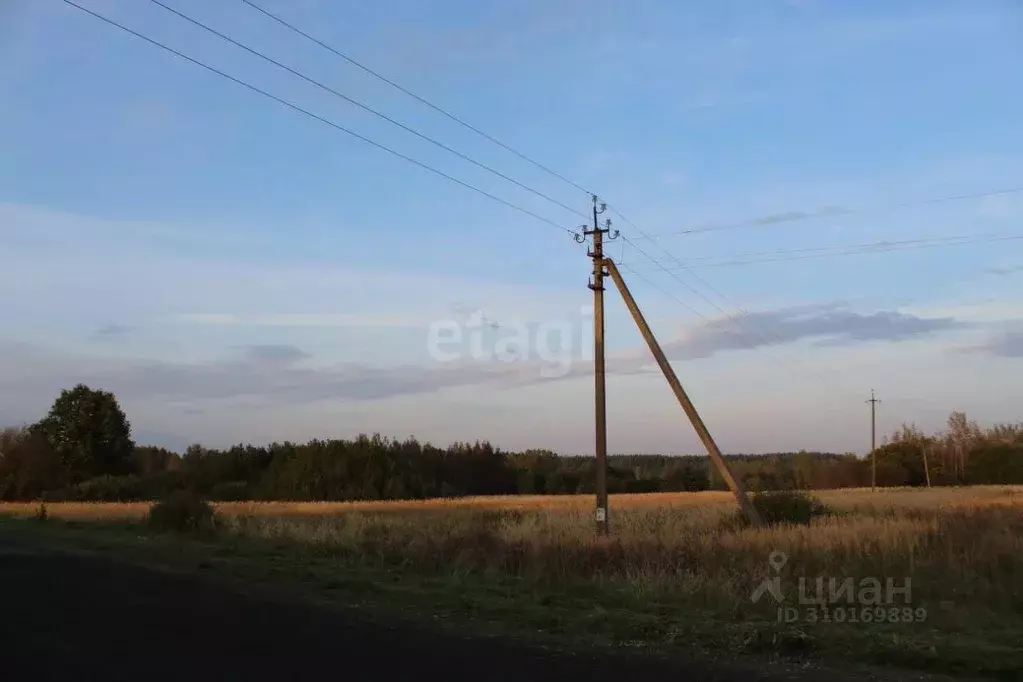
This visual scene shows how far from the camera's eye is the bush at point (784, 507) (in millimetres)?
27650

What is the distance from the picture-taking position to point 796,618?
10773 mm

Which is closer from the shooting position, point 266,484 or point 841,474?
point 266,484

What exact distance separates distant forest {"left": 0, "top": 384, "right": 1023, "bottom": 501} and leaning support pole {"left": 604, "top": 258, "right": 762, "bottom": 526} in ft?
119

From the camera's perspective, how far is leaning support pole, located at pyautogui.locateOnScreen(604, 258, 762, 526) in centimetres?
2522

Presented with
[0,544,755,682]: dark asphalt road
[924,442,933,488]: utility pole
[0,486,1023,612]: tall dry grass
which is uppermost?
[924,442,933,488]: utility pole

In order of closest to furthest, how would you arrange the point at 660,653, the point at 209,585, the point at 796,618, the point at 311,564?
the point at 660,653
the point at 796,618
the point at 209,585
the point at 311,564

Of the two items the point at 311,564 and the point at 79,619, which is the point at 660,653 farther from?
the point at 311,564

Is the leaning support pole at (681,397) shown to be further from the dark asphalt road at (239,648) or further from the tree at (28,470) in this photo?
the tree at (28,470)

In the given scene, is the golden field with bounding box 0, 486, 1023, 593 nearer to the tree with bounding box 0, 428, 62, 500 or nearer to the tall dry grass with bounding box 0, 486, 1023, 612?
the tall dry grass with bounding box 0, 486, 1023, 612

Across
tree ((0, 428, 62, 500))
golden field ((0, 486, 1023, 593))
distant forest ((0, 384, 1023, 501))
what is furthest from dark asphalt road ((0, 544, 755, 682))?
tree ((0, 428, 62, 500))

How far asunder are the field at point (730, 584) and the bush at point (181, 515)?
5.37 m

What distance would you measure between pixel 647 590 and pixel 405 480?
67091 millimetres

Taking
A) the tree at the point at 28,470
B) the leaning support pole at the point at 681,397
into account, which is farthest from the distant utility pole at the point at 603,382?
the tree at the point at 28,470

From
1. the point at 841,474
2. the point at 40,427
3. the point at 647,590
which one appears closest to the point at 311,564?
the point at 647,590
